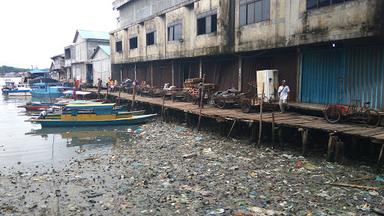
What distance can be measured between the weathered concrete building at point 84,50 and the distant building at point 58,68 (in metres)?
8.37

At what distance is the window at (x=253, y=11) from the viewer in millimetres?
17156

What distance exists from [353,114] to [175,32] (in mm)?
16129

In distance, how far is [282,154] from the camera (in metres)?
12.2

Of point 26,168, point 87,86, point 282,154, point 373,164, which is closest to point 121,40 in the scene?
point 87,86

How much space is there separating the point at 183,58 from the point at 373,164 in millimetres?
16566

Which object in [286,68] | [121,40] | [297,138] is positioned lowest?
[297,138]

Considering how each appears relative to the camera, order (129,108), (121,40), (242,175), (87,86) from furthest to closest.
→ (87,86) → (121,40) → (129,108) → (242,175)

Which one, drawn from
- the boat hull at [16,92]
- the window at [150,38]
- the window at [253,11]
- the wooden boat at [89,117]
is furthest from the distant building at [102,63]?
the window at [253,11]

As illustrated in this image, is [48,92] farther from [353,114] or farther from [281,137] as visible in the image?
[353,114]

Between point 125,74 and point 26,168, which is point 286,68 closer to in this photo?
point 26,168

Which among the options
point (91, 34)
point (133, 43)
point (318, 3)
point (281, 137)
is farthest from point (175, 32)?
point (91, 34)

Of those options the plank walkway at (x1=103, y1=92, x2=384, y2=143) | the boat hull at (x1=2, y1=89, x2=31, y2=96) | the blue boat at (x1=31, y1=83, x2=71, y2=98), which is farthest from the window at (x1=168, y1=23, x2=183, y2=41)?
the boat hull at (x1=2, y1=89, x2=31, y2=96)

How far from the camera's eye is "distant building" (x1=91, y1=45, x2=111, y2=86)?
1576 inches

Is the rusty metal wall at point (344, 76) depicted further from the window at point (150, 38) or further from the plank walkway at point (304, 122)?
the window at point (150, 38)
